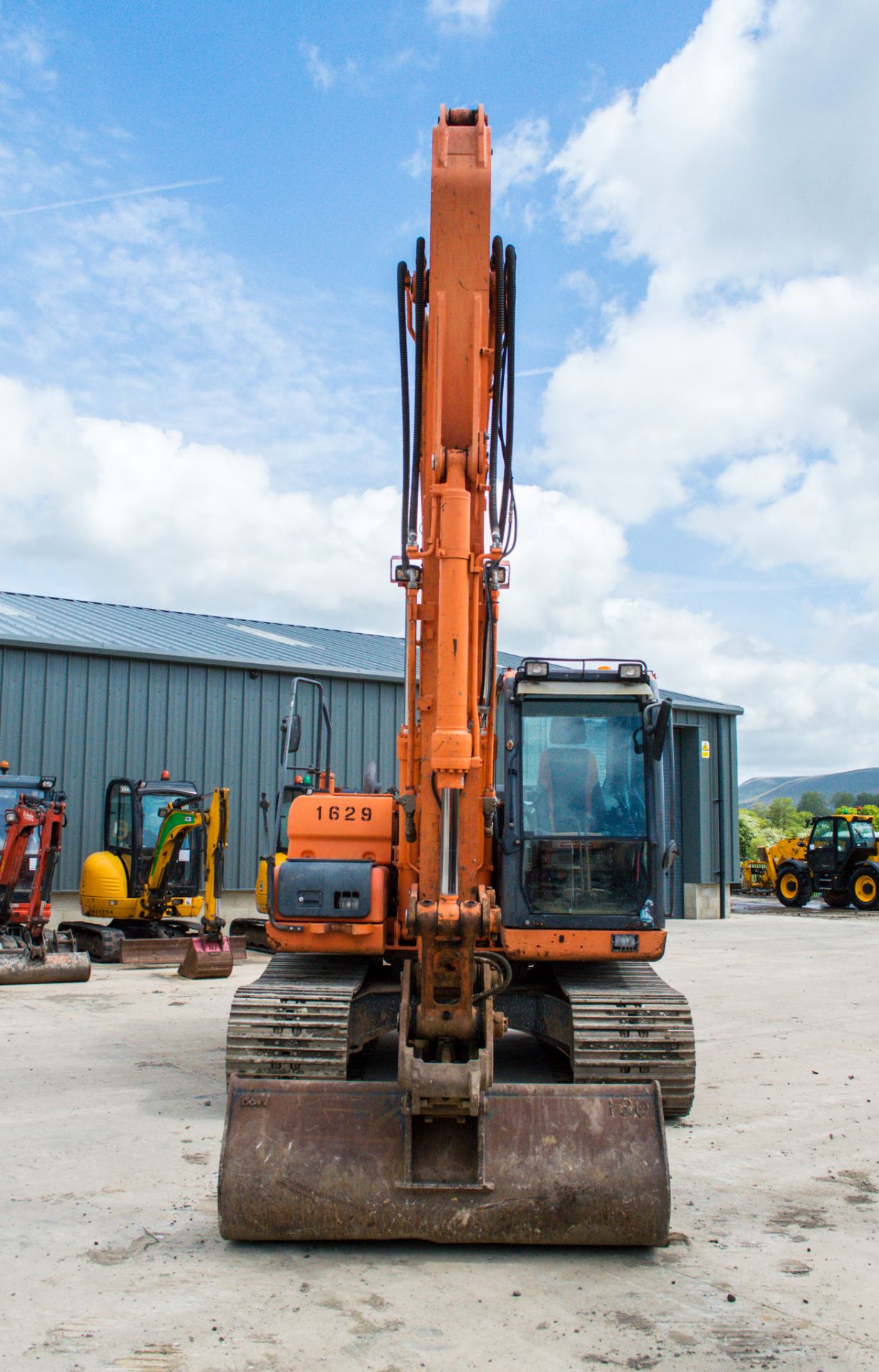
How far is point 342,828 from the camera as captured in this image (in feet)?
27.4

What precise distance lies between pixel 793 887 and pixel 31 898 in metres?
21.9

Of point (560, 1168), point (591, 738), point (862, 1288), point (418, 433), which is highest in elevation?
point (418, 433)

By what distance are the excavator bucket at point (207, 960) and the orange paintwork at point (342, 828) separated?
636 cm

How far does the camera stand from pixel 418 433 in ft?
23.0

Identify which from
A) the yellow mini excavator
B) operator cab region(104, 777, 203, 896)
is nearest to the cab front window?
the yellow mini excavator

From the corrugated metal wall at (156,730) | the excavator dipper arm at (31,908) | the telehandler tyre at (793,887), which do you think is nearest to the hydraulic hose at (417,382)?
the excavator dipper arm at (31,908)

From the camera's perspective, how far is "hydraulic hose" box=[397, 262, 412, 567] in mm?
6984

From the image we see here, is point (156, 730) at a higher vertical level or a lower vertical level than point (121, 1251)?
higher

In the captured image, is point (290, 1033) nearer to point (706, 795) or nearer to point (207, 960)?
point (207, 960)

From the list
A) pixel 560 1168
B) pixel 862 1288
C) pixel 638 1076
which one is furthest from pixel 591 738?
pixel 862 1288

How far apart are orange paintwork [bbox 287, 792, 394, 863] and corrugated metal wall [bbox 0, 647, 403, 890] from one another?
1093cm

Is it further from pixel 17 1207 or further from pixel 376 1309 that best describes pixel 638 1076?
pixel 17 1207

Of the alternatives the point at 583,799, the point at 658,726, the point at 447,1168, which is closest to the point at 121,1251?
the point at 447,1168

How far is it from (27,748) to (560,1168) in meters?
15.1
